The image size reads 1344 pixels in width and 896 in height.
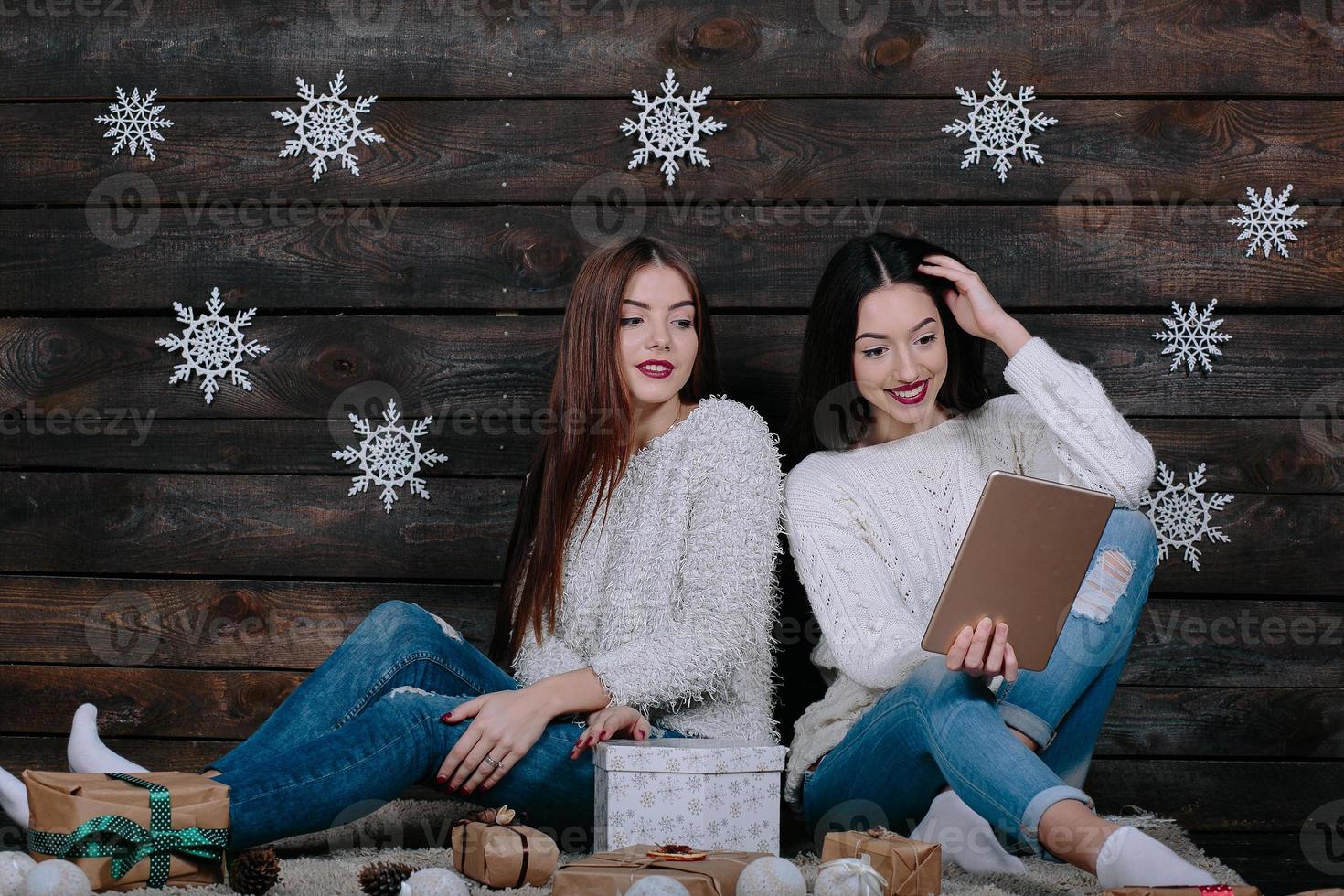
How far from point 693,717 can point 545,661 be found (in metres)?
0.23

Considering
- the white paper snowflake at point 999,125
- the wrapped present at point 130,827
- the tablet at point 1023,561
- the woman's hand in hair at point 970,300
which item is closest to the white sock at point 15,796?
the wrapped present at point 130,827

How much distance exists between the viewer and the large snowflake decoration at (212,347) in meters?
2.19

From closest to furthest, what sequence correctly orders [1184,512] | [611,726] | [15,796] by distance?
1. [15,796]
2. [611,726]
3. [1184,512]

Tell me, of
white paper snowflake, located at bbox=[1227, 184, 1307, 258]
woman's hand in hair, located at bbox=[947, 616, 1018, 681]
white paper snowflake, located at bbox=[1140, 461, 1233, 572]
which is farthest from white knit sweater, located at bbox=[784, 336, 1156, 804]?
white paper snowflake, located at bbox=[1227, 184, 1307, 258]

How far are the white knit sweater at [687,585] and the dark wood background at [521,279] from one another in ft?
1.11

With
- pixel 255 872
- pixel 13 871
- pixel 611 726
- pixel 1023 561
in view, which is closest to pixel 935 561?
pixel 1023 561

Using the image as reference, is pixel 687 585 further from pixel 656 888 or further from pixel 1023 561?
pixel 656 888

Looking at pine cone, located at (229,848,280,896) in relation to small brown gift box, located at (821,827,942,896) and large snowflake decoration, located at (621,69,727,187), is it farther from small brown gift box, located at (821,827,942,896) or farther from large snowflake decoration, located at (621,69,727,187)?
large snowflake decoration, located at (621,69,727,187)

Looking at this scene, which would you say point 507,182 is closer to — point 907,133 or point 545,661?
point 907,133

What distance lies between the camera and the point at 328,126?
7.16 ft

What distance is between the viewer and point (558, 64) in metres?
2.17

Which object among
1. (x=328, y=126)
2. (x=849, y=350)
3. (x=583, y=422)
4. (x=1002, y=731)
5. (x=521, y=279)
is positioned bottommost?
(x=1002, y=731)

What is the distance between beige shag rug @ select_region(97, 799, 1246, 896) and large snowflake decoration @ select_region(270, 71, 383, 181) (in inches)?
43.4

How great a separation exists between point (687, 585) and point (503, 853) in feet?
1.56
